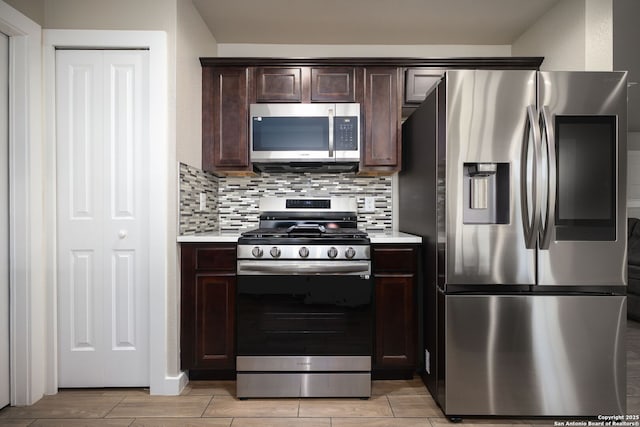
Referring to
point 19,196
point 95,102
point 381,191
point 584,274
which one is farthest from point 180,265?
point 584,274

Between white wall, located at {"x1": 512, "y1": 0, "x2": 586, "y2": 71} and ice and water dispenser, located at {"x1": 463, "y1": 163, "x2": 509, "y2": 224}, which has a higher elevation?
white wall, located at {"x1": 512, "y1": 0, "x2": 586, "y2": 71}

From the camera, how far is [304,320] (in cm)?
222

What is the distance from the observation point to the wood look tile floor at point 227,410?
1961mm

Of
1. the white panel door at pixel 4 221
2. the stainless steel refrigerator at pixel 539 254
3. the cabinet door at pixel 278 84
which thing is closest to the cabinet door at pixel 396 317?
the stainless steel refrigerator at pixel 539 254

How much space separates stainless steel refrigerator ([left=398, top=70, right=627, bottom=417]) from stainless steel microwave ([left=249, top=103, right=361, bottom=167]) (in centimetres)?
86

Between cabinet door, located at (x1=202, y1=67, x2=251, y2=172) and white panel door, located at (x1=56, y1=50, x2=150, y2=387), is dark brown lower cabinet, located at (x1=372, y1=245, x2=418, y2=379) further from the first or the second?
white panel door, located at (x1=56, y1=50, x2=150, y2=387)

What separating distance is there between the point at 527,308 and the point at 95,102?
2769 millimetres

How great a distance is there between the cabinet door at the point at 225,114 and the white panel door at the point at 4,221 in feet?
3.68

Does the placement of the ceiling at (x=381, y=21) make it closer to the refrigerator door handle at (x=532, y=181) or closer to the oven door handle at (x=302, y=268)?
the refrigerator door handle at (x=532, y=181)

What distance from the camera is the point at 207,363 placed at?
91.9 inches

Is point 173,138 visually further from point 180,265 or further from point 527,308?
point 527,308

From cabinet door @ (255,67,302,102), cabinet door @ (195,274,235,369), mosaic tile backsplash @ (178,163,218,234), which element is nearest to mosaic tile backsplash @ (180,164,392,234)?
mosaic tile backsplash @ (178,163,218,234)

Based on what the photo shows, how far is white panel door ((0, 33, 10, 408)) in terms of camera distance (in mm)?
2062

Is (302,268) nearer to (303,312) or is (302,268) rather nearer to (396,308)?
(303,312)
